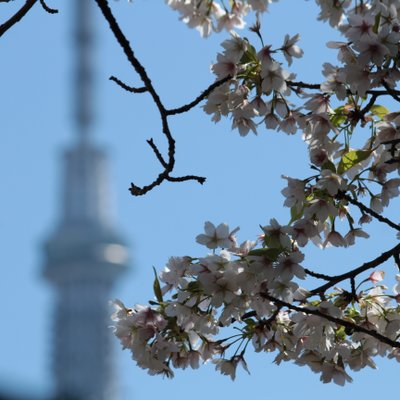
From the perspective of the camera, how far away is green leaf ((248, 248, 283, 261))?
3.23m

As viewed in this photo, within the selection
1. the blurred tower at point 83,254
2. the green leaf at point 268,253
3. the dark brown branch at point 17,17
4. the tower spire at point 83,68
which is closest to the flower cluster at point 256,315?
the green leaf at point 268,253

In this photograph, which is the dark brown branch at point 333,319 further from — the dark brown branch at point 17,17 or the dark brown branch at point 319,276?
the dark brown branch at point 17,17

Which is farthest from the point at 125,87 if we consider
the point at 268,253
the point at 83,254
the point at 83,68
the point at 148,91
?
the point at 83,68

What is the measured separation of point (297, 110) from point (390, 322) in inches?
27.1

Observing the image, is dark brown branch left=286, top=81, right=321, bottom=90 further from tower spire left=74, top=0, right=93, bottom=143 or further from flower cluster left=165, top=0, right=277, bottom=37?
tower spire left=74, top=0, right=93, bottom=143

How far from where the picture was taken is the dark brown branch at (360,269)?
3406 millimetres

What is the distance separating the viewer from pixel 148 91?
11.1ft

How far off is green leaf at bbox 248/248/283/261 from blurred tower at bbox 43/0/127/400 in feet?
361

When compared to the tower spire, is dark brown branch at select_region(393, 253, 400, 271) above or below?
below

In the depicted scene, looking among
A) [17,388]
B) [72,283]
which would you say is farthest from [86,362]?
[17,388]

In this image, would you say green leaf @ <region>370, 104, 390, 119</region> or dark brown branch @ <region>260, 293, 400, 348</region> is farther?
green leaf @ <region>370, 104, 390, 119</region>

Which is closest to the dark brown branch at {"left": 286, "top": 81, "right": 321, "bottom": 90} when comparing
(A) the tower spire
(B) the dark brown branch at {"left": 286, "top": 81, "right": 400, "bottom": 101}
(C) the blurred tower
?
(B) the dark brown branch at {"left": 286, "top": 81, "right": 400, "bottom": 101}

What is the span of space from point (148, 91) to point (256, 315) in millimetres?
695

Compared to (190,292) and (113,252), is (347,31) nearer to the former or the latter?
(190,292)
